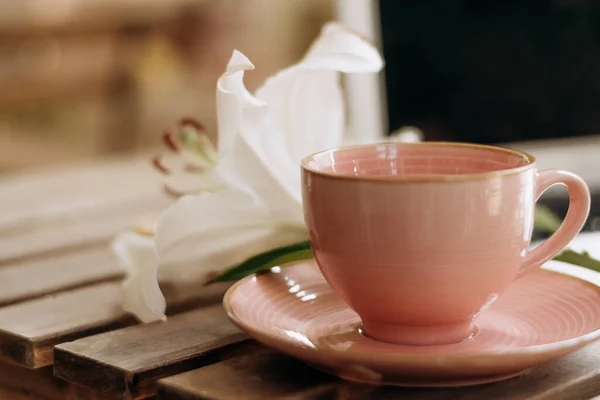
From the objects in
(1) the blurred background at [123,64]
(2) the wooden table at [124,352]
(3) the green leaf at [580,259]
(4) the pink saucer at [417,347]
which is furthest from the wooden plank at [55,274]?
(1) the blurred background at [123,64]

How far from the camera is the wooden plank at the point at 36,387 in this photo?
1.95ft

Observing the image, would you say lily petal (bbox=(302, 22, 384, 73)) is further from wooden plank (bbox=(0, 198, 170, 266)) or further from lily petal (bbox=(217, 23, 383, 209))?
wooden plank (bbox=(0, 198, 170, 266))

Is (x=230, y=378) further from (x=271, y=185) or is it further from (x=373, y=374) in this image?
(x=271, y=185)

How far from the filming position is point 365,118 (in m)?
1.76

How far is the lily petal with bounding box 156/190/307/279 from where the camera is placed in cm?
63

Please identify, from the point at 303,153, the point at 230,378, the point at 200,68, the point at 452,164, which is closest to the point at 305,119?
the point at 303,153

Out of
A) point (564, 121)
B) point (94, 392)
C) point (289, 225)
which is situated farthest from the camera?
point (564, 121)

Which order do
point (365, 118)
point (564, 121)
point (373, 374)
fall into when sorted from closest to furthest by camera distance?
1. point (373, 374)
2. point (564, 121)
3. point (365, 118)

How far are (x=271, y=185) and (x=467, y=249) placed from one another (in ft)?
0.69

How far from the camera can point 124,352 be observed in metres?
0.56

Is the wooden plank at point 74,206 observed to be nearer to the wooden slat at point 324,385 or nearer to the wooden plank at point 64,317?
the wooden plank at point 64,317

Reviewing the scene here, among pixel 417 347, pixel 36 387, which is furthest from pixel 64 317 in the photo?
pixel 417 347

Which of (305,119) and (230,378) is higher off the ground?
(305,119)

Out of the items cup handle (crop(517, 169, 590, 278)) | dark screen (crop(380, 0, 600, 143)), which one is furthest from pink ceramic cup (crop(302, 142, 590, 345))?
dark screen (crop(380, 0, 600, 143))
